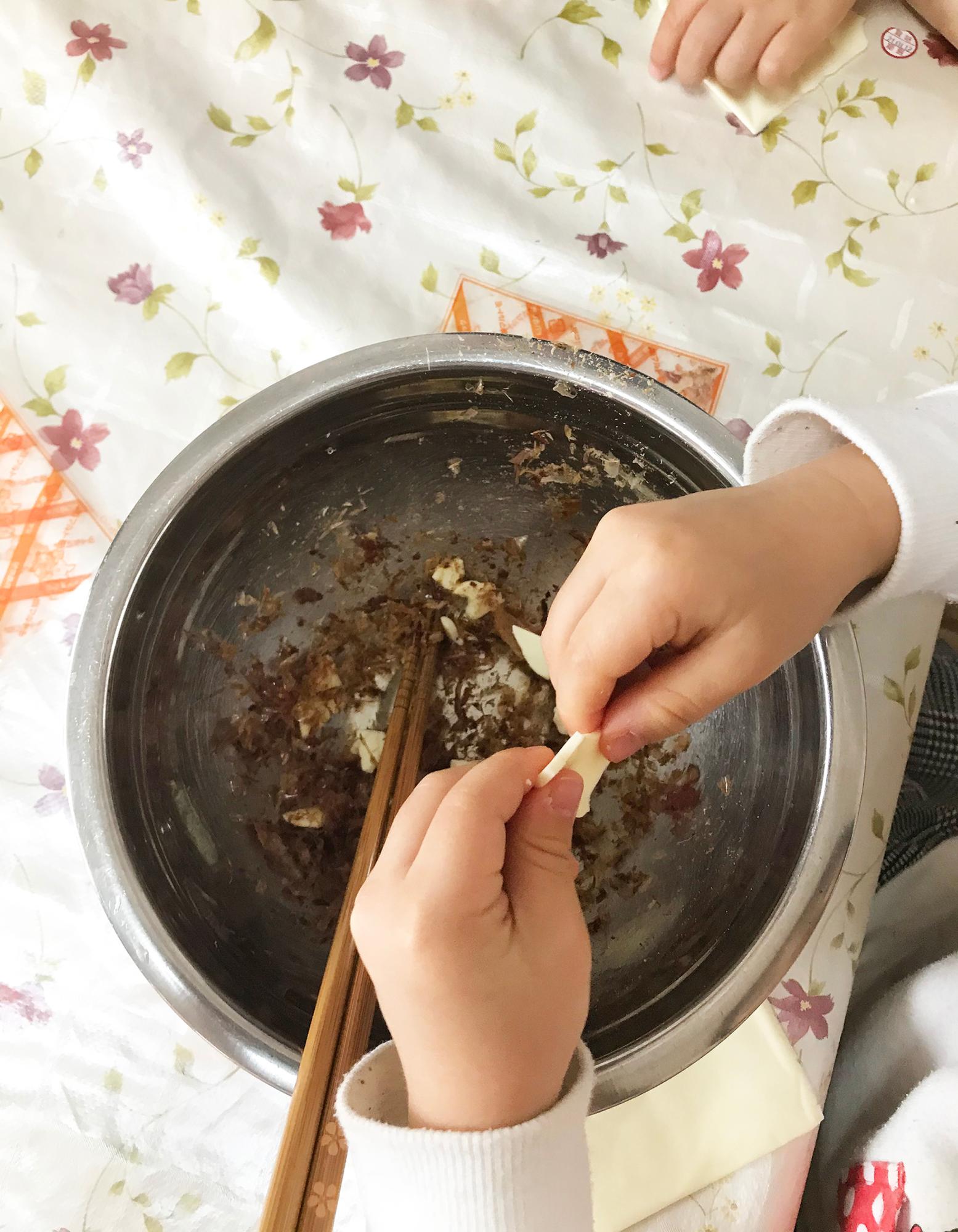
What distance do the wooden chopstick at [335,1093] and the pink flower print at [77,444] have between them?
311mm

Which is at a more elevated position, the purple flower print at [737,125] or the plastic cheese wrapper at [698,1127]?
the purple flower print at [737,125]

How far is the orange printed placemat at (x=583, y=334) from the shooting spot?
539 mm

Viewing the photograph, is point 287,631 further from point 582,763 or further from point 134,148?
point 134,148

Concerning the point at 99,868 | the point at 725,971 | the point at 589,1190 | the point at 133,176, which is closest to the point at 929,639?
the point at 725,971

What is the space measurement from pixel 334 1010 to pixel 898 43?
2.37 feet

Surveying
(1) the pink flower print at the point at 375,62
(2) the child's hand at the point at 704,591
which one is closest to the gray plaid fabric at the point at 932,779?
(2) the child's hand at the point at 704,591

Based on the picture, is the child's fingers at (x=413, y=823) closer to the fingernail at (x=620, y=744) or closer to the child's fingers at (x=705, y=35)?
the fingernail at (x=620, y=744)

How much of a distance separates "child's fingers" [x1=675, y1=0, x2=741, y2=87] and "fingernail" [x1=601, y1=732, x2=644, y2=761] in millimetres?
470

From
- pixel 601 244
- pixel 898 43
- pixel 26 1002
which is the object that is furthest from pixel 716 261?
pixel 26 1002

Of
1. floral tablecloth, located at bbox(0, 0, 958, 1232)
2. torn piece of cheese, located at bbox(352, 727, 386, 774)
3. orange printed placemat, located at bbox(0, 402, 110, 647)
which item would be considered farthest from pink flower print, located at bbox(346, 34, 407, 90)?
torn piece of cheese, located at bbox(352, 727, 386, 774)

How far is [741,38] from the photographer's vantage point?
20.9 inches

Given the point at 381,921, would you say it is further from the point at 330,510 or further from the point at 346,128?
the point at 346,128

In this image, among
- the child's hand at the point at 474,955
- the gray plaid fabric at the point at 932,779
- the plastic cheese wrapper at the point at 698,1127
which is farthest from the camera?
the gray plaid fabric at the point at 932,779

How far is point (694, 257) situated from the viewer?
55 centimetres
